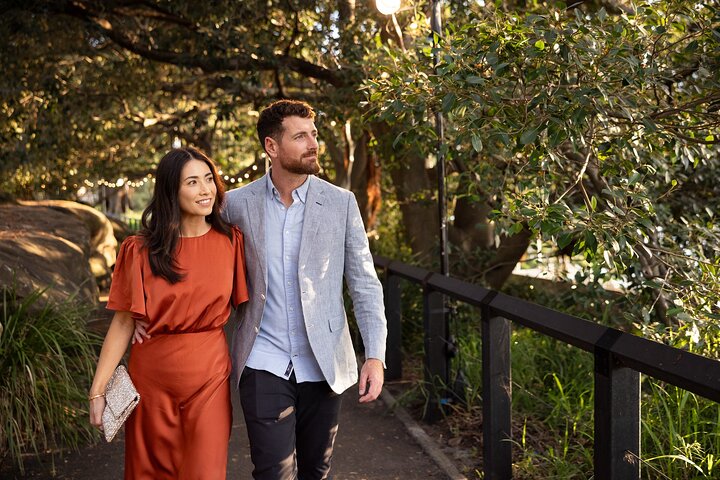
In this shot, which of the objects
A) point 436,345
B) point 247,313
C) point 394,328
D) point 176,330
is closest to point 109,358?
point 176,330

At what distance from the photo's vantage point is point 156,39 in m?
11.0

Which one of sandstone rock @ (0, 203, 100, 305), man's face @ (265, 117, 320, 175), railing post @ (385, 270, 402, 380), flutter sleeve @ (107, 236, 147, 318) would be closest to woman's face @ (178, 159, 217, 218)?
flutter sleeve @ (107, 236, 147, 318)

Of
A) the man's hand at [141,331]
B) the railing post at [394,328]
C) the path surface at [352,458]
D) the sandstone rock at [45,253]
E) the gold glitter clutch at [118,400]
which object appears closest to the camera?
the gold glitter clutch at [118,400]

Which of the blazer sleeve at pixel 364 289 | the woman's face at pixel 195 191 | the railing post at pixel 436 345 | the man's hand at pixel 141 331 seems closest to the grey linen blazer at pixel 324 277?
the blazer sleeve at pixel 364 289

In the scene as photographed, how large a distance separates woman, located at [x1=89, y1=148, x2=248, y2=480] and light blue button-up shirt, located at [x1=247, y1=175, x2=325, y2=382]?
0.17 m

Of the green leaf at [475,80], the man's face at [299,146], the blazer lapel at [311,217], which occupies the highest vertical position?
the green leaf at [475,80]

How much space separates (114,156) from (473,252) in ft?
40.1

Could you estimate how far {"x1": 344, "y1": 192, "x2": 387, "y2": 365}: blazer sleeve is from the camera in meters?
3.58

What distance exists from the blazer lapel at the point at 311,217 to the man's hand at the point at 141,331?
25.6 inches

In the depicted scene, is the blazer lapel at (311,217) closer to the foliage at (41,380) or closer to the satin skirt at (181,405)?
the satin skirt at (181,405)

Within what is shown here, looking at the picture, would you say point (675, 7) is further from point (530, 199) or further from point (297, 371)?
point (297, 371)

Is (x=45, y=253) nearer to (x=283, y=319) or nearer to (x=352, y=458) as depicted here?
(x=352, y=458)

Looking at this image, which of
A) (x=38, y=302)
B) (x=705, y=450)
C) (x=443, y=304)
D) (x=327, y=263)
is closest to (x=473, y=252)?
(x=443, y=304)

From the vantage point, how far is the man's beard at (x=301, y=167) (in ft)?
11.5
